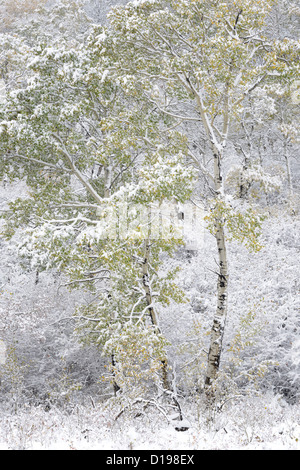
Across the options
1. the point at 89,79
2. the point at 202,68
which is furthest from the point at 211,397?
the point at 89,79

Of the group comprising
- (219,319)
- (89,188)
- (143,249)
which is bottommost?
(219,319)

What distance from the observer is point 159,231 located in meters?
6.82

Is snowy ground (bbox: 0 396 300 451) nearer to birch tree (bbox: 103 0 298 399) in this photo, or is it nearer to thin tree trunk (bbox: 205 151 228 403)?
thin tree trunk (bbox: 205 151 228 403)

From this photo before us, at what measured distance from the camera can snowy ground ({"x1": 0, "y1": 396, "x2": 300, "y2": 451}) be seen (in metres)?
4.79

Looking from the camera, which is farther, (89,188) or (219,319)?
(89,188)

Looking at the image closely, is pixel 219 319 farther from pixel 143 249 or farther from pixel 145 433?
pixel 145 433

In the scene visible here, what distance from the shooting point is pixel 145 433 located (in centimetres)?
515

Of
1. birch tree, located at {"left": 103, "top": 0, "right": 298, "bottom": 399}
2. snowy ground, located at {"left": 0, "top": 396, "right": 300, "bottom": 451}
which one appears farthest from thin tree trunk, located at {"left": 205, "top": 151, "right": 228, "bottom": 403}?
snowy ground, located at {"left": 0, "top": 396, "right": 300, "bottom": 451}

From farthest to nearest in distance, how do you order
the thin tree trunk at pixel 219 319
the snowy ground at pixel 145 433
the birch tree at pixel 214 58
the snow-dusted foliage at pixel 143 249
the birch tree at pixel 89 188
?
1. the thin tree trunk at pixel 219 319
2. the birch tree at pixel 214 58
3. the birch tree at pixel 89 188
4. the snow-dusted foliage at pixel 143 249
5. the snowy ground at pixel 145 433

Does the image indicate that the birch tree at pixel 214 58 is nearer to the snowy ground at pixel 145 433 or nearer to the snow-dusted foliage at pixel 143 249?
the snow-dusted foliage at pixel 143 249

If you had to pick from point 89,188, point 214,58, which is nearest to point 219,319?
point 89,188

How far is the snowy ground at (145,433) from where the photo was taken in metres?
4.79

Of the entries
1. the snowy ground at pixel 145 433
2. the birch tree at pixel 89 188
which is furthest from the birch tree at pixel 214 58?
the snowy ground at pixel 145 433

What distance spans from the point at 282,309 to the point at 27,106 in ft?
29.2
